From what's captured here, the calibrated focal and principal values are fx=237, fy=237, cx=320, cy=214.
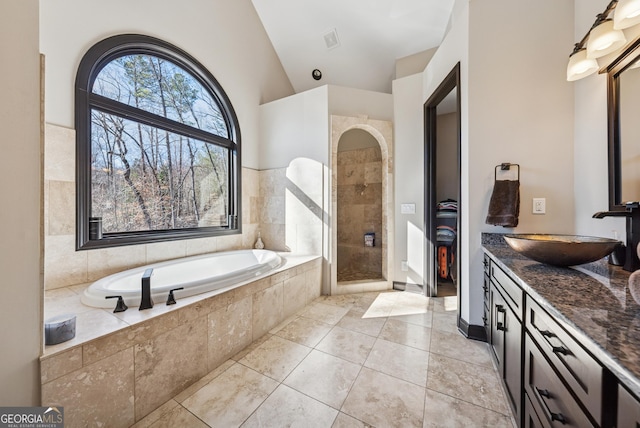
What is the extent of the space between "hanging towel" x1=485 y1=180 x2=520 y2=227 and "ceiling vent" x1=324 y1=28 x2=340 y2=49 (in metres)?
3.09

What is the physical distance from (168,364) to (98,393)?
0.31 meters

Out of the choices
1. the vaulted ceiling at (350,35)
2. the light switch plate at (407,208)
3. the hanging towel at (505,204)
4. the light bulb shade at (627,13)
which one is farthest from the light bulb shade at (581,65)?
the vaulted ceiling at (350,35)

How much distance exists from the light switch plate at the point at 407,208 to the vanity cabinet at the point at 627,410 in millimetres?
2556

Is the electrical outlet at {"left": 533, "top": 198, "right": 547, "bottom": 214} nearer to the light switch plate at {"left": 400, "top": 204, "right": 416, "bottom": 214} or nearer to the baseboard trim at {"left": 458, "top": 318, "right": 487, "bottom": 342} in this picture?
the baseboard trim at {"left": 458, "top": 318, "right": 487, "bottom": 342}

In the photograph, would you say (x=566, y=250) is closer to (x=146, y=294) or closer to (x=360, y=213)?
(x=146, y=294)

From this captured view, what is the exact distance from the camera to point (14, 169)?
0.87 m

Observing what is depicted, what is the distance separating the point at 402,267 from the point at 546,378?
226cm

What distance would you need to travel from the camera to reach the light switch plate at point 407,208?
2979 millimetres

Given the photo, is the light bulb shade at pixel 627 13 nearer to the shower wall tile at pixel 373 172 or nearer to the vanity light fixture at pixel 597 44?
the vanity light fixture at pixel 597 44

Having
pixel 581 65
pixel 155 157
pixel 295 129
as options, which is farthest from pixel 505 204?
pixel 155 157

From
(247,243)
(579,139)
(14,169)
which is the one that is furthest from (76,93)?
(579,139)

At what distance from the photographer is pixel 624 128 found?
1.29 meters

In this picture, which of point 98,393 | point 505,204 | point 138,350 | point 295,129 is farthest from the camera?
point 295,129

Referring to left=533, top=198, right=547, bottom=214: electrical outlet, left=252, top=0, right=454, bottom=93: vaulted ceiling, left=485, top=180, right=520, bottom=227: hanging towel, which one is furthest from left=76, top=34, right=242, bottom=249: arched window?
left=533, top=198, right=547, bottom=214: electrical outlet
